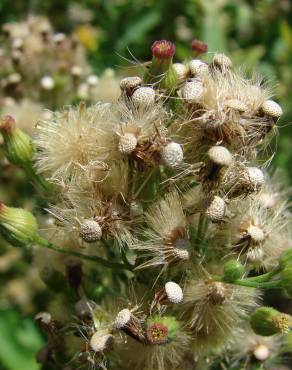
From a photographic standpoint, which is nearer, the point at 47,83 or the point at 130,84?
the point at 130,84

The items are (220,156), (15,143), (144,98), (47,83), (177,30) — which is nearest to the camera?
(220,156)

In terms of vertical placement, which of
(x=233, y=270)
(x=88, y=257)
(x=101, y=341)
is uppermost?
(x=233, y=270)

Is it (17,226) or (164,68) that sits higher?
(164,68)

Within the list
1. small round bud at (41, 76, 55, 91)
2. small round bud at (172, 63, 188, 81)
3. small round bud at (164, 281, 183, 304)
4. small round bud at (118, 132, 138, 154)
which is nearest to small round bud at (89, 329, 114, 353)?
small round bud at (164, 281, 183, 304)

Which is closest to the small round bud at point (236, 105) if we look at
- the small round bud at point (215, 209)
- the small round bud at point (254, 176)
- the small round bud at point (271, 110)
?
the small round bud at point (271, 110)

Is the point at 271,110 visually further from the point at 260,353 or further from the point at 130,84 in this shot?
the point at 260,353

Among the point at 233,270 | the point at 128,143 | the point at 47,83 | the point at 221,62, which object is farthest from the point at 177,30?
the point at 233,270

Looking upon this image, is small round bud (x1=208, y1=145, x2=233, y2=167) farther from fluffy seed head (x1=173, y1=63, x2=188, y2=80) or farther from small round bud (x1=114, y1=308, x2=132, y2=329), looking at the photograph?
small round bud (x1=114, y1=308, x2=132, y2=329)
